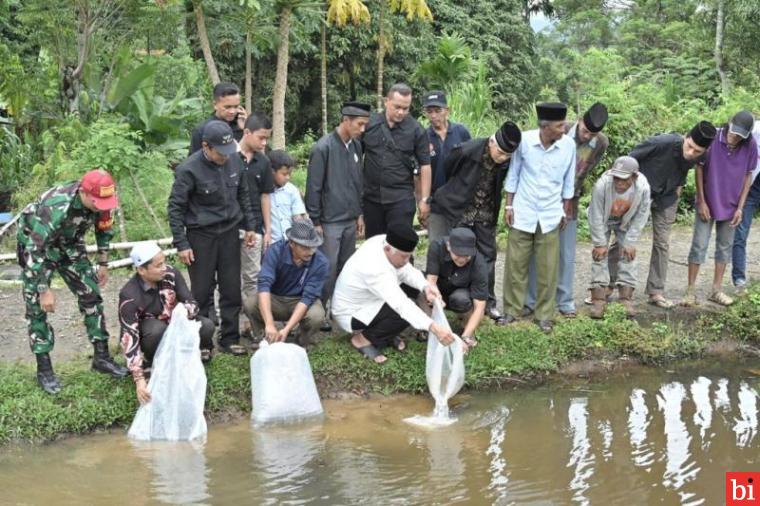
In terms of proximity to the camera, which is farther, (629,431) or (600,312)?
(600,312)

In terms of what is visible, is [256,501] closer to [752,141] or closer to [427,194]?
[427,194]

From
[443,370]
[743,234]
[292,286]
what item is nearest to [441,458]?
[443,370]

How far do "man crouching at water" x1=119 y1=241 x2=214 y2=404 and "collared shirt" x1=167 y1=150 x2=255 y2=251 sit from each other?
0.35 meters

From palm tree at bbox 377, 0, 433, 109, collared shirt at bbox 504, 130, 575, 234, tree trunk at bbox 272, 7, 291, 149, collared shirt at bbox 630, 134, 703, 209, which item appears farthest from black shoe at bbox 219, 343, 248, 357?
palm tree at bbox 377, 0, 433, 109

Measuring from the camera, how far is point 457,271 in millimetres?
5816

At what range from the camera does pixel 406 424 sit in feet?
16.9

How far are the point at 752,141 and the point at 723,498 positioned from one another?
371 centimetres

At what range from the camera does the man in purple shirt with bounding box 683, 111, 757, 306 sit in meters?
6.73

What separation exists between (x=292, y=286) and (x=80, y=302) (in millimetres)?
1441

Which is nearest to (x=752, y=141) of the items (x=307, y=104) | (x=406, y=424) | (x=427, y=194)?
(x=427, y=194)

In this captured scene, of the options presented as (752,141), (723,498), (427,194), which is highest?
(752,141)

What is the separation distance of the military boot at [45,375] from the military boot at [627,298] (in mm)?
4615

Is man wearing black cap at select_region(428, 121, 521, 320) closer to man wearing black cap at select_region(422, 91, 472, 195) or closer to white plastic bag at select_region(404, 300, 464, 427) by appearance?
man wearing black cap at select_region(422, 91, 472, 195)

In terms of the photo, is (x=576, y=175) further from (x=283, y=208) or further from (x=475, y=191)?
(x=283, y=208)
